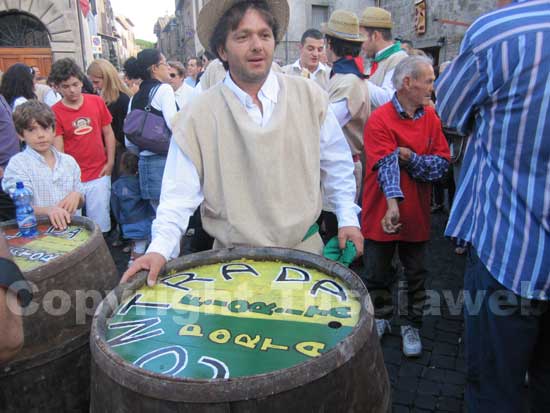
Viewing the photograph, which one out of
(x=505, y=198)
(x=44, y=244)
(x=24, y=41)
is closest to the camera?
(x=505, y=198)

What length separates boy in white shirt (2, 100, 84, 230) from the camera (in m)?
3.15

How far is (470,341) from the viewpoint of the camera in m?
1.85

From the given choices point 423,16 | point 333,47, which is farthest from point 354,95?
point 423,16

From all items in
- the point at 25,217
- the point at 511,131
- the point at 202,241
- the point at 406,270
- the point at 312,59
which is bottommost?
the point at 406,270

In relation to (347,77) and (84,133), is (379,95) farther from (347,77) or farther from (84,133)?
(84,133)

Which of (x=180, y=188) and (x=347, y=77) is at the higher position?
(x=347, y=77)

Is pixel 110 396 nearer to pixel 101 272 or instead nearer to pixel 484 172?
pixel 101 272

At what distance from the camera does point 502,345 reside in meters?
1.69

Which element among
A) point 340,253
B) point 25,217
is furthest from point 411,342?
point 25,217

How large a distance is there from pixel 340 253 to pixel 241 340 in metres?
0.84

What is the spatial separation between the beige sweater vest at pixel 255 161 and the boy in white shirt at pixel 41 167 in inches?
60.4

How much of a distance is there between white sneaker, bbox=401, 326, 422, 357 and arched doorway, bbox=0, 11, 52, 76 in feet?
56.2

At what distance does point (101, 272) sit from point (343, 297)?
3.85ft

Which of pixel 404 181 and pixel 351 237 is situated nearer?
pixel 351 237
